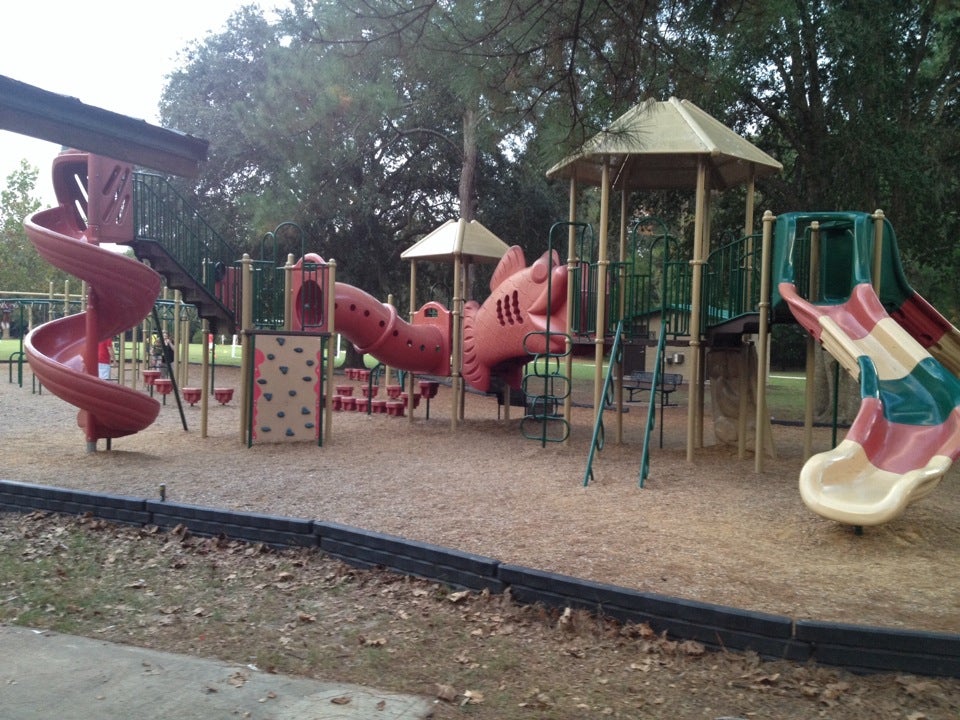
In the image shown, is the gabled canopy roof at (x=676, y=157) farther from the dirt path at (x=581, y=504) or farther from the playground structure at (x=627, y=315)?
the dirt path at (x=581, y=504)

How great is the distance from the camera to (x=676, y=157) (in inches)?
445

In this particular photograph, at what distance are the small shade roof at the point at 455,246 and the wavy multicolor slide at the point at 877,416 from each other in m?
6.61

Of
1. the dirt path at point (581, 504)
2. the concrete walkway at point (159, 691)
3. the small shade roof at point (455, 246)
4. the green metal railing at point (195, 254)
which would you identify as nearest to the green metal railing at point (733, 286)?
the dirt path at point (581, 504)

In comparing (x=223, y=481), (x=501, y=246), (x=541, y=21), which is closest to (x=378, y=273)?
(x=501, y=246)

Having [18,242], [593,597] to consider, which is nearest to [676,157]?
[593,597]

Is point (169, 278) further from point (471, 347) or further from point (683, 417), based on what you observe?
point (683, 417)

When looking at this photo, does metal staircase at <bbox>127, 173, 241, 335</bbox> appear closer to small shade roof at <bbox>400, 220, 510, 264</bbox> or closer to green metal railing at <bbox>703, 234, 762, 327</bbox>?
small shade roof at <bbox>400, 220, 510, 264</bbox>

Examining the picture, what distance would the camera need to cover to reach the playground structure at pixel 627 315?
22.4ft

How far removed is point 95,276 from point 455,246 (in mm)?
6158

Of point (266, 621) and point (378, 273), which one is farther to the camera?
point (378, 273)

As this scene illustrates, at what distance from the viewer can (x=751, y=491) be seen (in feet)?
27.6

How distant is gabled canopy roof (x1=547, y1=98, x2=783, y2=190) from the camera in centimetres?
997

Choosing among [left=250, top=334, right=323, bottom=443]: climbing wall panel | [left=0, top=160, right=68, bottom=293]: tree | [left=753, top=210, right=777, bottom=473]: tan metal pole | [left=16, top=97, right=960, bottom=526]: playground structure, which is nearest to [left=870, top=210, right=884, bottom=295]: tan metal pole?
[left=16, top=97, right=960, bottom=526]: playground structure

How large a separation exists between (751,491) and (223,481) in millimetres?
5202
